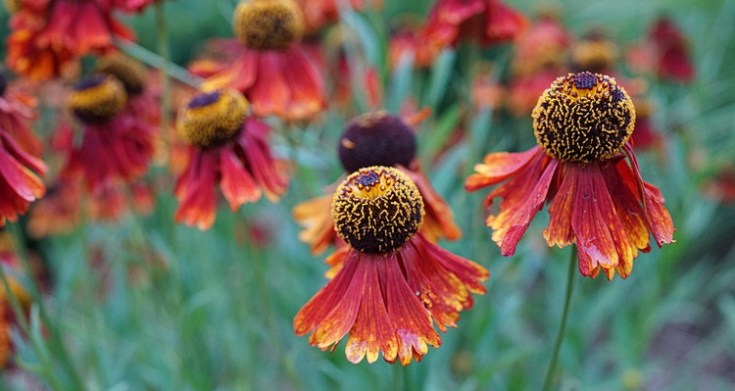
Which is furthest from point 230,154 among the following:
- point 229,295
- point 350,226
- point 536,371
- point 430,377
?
point 536,371

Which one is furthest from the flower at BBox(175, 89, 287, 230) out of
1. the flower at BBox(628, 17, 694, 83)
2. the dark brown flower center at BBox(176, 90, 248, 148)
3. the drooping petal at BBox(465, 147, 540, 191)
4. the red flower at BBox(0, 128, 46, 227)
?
the flower at BBox(628, 17, 694, 83)

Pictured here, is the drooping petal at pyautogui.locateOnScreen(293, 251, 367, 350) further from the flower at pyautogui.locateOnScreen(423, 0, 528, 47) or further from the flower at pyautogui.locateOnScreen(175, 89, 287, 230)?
the flower at pyautogui.locateOnScreen(423, 0, 528, 47)

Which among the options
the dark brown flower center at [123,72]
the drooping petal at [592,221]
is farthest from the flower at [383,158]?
the dark brown flower center at [123,72]

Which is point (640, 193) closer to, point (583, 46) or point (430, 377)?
point (430, 377)

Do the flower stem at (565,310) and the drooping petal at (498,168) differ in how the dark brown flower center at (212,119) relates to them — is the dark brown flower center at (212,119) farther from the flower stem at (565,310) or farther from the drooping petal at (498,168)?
the flower stem at (565,310)

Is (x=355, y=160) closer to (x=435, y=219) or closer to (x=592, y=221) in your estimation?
(x=435, y=219)

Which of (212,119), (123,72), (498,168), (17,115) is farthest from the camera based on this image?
(123,72)

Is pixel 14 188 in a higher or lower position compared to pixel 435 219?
higher

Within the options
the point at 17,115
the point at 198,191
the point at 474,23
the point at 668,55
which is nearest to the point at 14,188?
the point at 198,191
